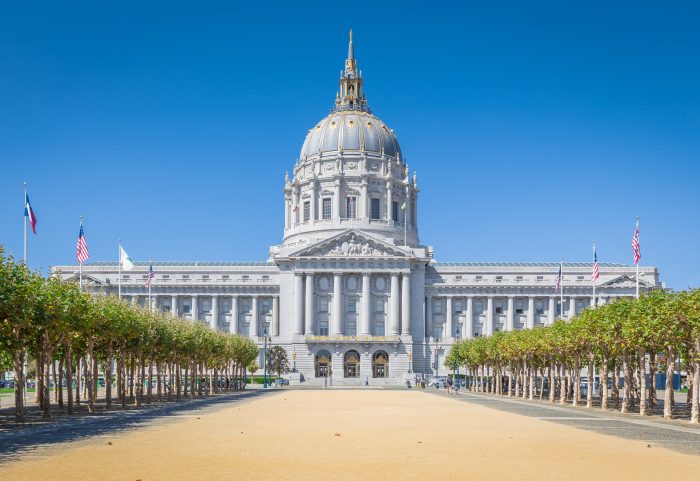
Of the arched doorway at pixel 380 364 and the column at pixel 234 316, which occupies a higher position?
the column at pixel 234 316

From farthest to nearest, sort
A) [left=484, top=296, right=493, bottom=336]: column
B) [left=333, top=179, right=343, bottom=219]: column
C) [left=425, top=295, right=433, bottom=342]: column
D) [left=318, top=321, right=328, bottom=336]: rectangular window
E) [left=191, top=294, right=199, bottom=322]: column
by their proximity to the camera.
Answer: [left=333, top=179, right=343, bottom=219]: column
[left=191, top=294, right=199, bottom=322]: column
[left=484, top=296, right=493, bottom=336]: column
[left=425, top=295, right=433, bottom=342]: column
[left=318, top=321, right=328, bottom=336]: rectangular window

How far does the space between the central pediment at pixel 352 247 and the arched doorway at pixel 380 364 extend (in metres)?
18.5

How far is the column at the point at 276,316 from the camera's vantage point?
187 m

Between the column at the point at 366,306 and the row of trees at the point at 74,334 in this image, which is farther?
the column at the point at 366,306

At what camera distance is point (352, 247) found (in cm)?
17612

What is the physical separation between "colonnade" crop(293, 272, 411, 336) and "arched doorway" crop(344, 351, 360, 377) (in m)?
4.67

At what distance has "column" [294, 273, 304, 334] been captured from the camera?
175 metres

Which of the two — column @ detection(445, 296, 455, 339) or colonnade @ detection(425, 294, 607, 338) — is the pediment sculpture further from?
column @ detection(445, 296, 455, 339)

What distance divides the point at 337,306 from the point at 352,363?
36.6ft

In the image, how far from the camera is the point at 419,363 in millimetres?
176000

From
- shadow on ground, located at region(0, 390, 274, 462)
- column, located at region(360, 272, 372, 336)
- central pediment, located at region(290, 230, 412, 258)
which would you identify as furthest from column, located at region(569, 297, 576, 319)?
shadow on ground, located at region(0, 390, 274, 462)

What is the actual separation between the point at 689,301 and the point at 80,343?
45.7 metres

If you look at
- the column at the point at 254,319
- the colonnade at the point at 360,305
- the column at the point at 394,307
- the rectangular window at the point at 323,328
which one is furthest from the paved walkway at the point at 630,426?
the column at the point at 254,319

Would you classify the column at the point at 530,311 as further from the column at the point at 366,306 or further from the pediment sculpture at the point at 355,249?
the column at the point at 366,306
